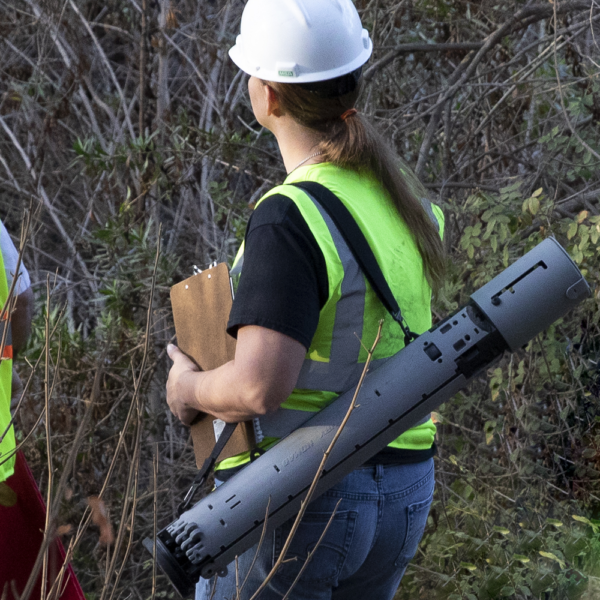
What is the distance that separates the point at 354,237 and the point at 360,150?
0.21 m

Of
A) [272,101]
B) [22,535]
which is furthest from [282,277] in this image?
[22,535]

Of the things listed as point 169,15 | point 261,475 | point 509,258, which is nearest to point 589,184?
point 509,258

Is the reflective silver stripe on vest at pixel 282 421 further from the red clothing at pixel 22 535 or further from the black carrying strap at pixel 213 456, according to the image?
the red clothing at pixel 22 535

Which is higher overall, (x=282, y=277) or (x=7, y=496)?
(x=282, y=277)

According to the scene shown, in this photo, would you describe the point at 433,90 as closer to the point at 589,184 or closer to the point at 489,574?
the point at 589,184

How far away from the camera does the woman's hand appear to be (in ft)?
5.17

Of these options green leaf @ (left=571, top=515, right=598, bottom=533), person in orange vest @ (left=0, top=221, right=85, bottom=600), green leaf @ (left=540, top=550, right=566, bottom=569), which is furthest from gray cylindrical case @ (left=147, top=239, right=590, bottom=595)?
green leaf @ (left=571, top=515, right=598, bottom=533)

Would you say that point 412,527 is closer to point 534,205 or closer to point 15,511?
point 15,511

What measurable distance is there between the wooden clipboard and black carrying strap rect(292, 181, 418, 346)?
0.26 m

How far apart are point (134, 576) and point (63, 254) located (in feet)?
6.49

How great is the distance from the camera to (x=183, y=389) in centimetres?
159

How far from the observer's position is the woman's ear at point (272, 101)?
1.57 m

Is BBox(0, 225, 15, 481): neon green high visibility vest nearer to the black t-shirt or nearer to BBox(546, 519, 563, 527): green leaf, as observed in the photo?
the black t-shirt

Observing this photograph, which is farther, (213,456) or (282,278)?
(213,456)
